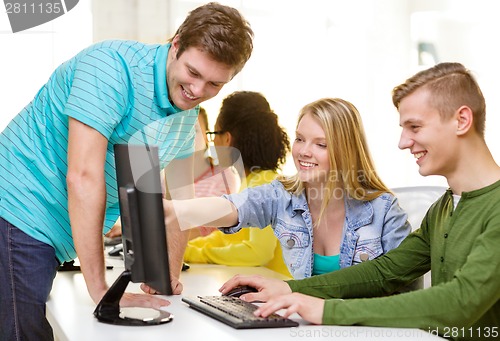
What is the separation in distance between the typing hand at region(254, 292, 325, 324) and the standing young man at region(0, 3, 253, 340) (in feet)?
0.94

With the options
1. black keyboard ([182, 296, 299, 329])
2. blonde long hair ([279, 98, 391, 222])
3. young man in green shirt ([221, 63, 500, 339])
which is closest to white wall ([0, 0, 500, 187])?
blonde long hair ([279, 98, 391, 222])

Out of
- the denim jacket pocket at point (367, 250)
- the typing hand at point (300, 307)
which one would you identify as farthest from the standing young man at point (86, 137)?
the denim jacket pocket at point (367, 250)

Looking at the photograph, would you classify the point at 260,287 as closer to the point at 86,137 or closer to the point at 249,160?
the point at 86,137

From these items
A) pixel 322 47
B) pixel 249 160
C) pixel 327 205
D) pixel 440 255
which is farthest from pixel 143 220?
pixel 322 47

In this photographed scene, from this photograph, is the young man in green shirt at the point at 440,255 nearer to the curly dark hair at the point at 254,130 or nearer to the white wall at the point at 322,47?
the curly dark hair at the point at 254,130

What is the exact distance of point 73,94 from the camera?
135 cm

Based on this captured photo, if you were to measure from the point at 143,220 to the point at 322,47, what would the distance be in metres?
3.34

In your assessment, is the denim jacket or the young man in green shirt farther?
the denim jacket

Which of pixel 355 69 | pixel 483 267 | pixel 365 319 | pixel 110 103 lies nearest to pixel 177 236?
pixel 110 103

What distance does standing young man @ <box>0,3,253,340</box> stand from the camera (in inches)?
52.9

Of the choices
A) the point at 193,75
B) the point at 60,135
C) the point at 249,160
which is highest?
the point at 193,75

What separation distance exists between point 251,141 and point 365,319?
1292 millimetres

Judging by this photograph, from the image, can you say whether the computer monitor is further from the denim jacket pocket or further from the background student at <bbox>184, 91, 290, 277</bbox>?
the background student at <bbox>184, 91, 290, 277</bbox>

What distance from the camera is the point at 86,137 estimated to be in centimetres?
133
